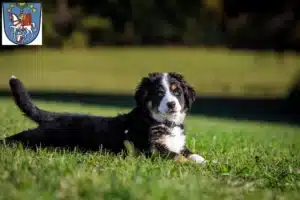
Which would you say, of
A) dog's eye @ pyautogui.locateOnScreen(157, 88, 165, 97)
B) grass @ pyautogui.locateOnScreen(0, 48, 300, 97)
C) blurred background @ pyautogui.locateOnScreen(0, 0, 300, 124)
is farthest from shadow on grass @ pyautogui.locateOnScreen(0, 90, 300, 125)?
dog's eye @ pyautogui.locateOnScreen(157, 88, 165, 97)

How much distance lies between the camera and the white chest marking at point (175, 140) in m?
6.48

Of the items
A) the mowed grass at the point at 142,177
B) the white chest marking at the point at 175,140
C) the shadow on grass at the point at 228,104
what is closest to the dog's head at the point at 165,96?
the white chest marking at the point at 175,140

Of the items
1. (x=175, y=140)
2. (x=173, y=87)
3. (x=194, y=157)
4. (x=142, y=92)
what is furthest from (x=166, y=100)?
(x=194, y=157)

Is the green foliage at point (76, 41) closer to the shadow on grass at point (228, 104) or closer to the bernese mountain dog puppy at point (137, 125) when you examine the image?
the shadow on grass at point (228, 104)

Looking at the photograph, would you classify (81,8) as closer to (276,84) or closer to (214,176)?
(276,84)

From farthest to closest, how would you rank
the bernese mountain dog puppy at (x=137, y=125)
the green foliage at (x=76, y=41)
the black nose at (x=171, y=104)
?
the green foliage at (x=76, y=41) < the bernese mountain dog puppy at (x=137, y=125) < the black nose at (x=171, y=104)

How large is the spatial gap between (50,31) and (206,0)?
17.5 ft

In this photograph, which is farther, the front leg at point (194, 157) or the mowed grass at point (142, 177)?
the front leg at point (194, 157)

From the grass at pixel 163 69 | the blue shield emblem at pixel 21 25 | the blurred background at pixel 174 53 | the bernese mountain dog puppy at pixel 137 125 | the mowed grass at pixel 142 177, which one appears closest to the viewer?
the mowed grass at pixel 142 177

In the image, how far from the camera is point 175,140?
6.56 meters

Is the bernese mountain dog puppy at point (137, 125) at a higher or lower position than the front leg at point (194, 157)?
higher

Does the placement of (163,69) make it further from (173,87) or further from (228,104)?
(173,87)

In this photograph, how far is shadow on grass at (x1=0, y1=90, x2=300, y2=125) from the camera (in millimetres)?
16625

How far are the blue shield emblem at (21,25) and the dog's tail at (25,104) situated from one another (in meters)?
0.58
